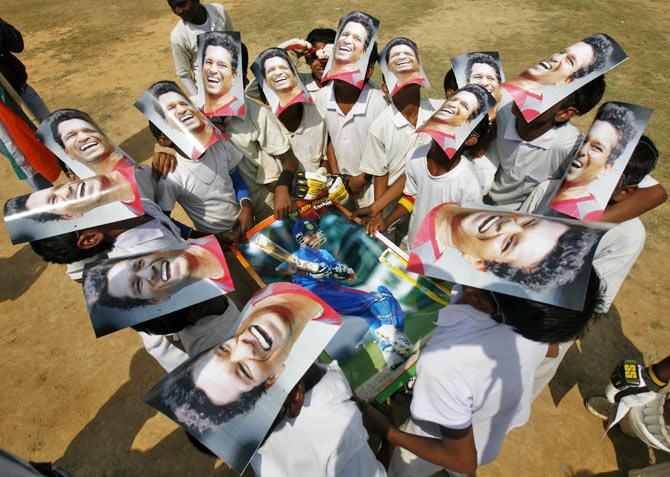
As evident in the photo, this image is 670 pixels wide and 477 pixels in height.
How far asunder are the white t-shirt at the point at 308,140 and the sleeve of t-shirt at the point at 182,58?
1.91m

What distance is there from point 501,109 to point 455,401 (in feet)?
7.25

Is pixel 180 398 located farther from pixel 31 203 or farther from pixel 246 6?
pixel 246 6

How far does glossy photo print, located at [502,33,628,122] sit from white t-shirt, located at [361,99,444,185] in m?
0.77

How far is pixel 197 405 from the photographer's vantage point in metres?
1.19

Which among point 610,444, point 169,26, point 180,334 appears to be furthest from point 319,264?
point 169,26

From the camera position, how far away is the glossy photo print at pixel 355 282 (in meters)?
2.59

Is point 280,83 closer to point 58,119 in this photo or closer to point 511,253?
point 58,119

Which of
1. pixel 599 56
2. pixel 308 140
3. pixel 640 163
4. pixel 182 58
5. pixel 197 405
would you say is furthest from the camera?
pixel 182 58

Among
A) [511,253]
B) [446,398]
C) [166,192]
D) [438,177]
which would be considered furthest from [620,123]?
[166,192]

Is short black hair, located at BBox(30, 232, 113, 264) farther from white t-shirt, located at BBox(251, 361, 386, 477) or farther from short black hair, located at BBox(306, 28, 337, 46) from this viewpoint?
short black hair, located at BBox(306, 28, 337, 46)

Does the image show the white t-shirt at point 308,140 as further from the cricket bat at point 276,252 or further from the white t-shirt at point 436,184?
the white t-shirt at point 436,184

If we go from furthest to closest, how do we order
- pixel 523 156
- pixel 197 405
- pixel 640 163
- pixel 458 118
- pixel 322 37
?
pixel 322 37
pixel 523 156
pixel 458 118
pixel 640 163
pixel 197 405

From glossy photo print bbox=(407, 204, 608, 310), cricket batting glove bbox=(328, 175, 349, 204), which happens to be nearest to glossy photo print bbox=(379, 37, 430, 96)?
cricket batting glove bbox=(328, 175, 349, 204)

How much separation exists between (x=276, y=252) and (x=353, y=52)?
1.77m
